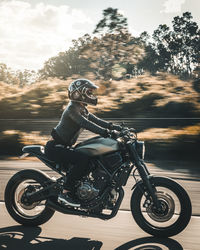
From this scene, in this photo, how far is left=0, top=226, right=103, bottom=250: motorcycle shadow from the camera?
12.5 ft

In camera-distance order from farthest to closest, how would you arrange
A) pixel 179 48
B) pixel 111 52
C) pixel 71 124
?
pixel 179 48
pixel 111 52
pixel 71 124

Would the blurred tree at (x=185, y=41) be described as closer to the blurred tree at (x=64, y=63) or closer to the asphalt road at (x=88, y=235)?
the blurred tree at (x=64, y=63)

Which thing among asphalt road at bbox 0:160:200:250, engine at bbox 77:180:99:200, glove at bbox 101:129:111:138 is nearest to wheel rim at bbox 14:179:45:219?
asphalt road at bbox 0:160:200:250

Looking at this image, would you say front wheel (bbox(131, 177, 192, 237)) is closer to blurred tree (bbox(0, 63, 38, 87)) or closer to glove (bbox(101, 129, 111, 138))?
glove (bbox(101, 129, 111, 138))

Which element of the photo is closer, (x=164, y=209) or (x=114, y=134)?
(x=164, y=209)

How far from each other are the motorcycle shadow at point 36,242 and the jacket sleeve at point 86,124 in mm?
1219

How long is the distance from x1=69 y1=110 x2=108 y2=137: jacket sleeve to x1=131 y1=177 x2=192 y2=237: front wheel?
2.48ft

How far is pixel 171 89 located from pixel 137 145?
49.9 ft

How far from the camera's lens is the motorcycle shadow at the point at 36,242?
12.5 ft

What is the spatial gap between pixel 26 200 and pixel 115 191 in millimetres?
1204

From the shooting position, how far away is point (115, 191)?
4.28 meters

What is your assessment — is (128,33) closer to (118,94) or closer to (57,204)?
(118,94)

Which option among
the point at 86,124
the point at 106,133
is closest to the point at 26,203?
the point at 86,124

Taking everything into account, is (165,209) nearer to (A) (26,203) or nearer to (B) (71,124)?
(B) (71,124)
